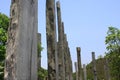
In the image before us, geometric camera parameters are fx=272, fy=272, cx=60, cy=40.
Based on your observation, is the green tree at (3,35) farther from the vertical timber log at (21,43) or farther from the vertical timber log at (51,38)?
the vertical timber log at (21,43)

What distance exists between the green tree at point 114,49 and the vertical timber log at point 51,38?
815 inches

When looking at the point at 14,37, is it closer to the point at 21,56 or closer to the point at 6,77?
the point at 21,56

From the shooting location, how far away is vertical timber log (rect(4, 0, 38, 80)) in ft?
5.76

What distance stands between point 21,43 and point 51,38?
16.0 feet

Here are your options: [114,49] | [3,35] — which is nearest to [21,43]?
[3,35]

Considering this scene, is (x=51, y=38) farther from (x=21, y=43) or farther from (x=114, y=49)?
(x=114, y=49)

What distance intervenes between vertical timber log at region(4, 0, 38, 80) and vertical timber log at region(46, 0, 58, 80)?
456 cm

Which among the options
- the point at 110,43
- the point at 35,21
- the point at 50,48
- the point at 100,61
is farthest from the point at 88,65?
the point at 35,21

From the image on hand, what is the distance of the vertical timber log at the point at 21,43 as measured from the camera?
1756 mm

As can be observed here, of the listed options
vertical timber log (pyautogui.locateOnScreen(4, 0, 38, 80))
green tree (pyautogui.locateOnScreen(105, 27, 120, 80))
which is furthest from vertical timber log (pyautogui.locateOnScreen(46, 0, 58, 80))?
green tree (pyautogui.locateOnScreen(105, 27, 120, 80))

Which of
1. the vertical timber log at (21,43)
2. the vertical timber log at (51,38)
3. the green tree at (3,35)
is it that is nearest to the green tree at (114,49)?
the green tree at (3,35)

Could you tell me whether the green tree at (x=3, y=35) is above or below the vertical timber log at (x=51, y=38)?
above

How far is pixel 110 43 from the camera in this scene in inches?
1076

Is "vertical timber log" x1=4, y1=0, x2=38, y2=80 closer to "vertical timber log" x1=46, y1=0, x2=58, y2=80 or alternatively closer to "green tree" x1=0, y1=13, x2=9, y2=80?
"vertical timber log" x1=46, y1=0, x2=58, y2=80
